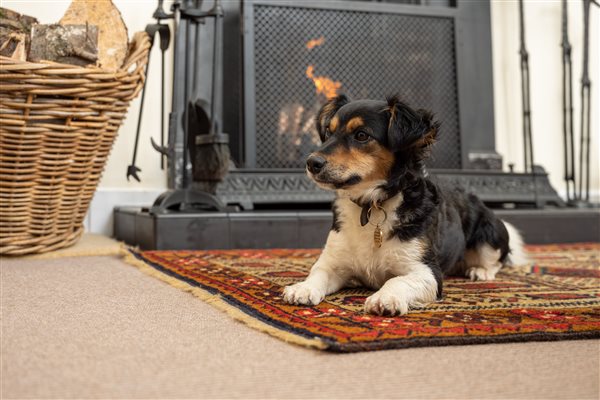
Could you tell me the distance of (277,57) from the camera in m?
3.26

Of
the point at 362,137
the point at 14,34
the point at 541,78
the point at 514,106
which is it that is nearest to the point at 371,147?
the point at 362,137

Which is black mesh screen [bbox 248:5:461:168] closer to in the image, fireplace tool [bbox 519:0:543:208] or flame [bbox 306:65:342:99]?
flame [bbox 306:65:342:99]

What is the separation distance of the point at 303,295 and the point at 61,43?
4.58ft

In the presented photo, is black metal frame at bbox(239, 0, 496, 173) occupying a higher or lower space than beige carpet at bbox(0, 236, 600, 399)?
higher

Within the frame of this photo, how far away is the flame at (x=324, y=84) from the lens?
10.9ft

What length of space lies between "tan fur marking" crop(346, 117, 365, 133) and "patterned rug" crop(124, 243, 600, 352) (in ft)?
1.41

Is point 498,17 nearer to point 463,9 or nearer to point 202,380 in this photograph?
point 463,9

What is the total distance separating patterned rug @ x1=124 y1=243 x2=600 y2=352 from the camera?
1141mm

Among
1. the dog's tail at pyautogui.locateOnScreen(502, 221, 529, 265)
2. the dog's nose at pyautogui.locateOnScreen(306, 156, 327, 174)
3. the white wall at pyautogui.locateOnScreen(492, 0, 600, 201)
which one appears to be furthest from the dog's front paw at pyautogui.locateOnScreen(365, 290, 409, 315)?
the white wall at pyautogui.locateOnScreen(492, 0, 600, 201)

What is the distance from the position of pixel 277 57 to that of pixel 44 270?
1728mm

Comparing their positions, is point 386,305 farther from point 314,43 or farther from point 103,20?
point 314,43

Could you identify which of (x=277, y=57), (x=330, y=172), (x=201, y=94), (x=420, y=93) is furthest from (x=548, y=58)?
(x=330, y=172)

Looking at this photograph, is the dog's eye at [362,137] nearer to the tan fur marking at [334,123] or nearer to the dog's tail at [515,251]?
the tan fur marking at [334,123]

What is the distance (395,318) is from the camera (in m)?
1.32
